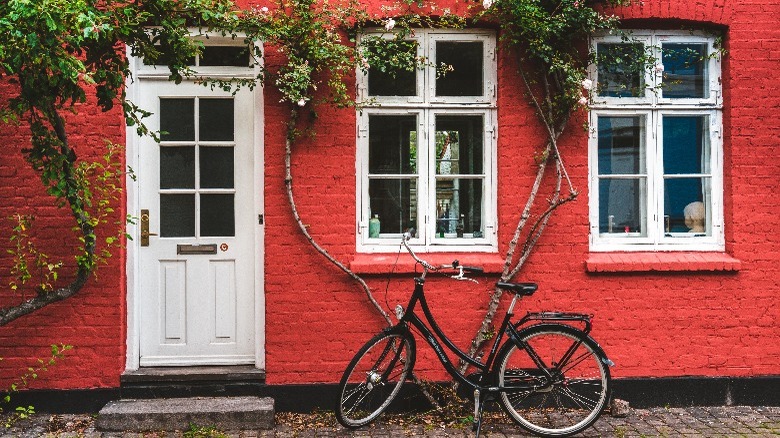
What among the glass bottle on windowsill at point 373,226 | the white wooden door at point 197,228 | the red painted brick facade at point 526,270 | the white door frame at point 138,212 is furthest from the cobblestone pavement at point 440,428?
the glass bottle on windowsill at point 373,226

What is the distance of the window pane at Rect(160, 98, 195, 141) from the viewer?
625 cm

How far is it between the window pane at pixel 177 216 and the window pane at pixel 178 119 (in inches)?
20.5

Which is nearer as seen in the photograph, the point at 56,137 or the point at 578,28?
the point at 56,137

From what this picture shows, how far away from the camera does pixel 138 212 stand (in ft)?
20.3

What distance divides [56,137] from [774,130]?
5.87 m

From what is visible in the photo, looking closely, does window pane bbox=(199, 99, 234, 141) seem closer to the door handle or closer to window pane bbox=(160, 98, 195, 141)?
window pane bbox=(160, 98, 195, 141)

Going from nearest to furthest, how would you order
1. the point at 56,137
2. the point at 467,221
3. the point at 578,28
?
the point at 56,137 < the point at 578,28 < the point at 467,221

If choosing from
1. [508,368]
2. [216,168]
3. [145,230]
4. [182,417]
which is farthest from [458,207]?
[182,417]

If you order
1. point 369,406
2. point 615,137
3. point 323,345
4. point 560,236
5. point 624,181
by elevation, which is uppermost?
point 615,137

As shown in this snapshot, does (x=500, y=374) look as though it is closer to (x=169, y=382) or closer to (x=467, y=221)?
(x=467, y=221)

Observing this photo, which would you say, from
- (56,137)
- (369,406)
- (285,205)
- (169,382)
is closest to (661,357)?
(369,406)

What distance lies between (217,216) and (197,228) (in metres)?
0.20

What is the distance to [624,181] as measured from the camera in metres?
6.45

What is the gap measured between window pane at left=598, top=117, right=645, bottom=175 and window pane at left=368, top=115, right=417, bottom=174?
1.68 m
